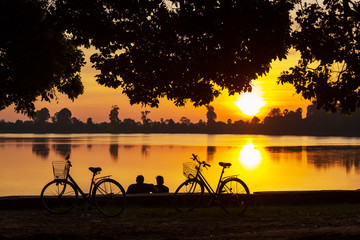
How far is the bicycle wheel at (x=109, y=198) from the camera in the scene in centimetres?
1237

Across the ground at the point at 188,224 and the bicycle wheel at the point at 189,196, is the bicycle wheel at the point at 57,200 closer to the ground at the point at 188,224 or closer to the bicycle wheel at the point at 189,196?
the ground at the point at 188,224

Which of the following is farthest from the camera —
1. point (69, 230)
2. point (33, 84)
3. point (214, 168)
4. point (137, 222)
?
point (214, 168)

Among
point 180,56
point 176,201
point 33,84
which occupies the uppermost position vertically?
Result: point 180,56

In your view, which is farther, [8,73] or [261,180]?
[261,180]

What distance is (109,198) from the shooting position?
503 inches

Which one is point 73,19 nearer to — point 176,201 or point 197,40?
point 197,40

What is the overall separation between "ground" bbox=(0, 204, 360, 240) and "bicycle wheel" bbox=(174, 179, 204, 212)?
0.96 feet

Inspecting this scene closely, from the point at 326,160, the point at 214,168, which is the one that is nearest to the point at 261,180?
the point at 214,168

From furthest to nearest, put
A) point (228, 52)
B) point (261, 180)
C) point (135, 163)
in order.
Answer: point (135, 163) < point (261, 180) < point (228, 52)

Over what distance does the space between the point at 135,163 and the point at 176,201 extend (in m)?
60.4

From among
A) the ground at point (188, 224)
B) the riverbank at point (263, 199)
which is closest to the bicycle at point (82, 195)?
the ground at point (188, 224)

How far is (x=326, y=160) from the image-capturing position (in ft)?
240

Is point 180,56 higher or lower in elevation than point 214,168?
higher

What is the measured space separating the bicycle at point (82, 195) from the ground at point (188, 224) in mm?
262
